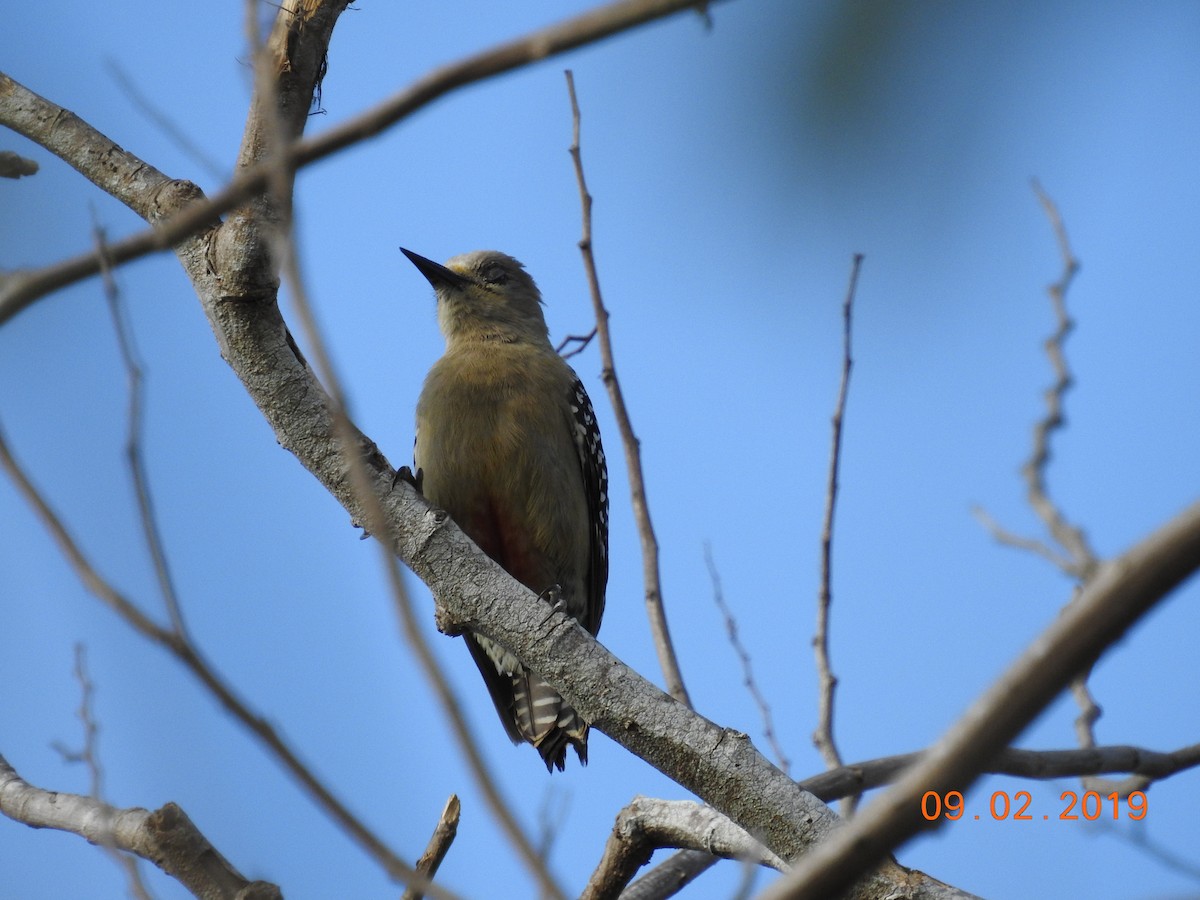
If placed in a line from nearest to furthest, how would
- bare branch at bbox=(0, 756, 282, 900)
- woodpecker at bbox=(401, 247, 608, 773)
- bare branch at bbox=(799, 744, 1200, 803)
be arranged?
bare branch at bbox=(0, 756, 282, 900) → bare branch at bbox=(799, 744, 1200, 803) → woodpecker at bbox=(401, 247, 608, 773)

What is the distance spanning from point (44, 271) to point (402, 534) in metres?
2.32

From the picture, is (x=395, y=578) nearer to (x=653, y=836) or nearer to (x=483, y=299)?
(x=653, y=836)

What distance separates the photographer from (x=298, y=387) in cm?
408

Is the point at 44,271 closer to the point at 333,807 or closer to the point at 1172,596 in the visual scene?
the point at 333,807

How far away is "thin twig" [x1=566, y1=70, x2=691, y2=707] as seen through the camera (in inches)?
211

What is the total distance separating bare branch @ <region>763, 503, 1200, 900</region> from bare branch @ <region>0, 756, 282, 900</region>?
193 centimetres

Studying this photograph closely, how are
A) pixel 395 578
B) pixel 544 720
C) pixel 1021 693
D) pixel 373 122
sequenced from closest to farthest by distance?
1. pixel 1021 693
2. pixel 395 578
3. pixel 373 122
4. pixel 544 720

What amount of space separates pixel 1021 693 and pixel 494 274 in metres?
Result: 6.84

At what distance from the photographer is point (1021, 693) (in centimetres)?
122

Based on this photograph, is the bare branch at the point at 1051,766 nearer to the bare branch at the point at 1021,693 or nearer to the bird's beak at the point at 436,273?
the bare branch at the point at 1021,693

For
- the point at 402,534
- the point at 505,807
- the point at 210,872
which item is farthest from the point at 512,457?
the point at 505,807

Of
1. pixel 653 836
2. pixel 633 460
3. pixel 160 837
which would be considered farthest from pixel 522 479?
pixel 160 837

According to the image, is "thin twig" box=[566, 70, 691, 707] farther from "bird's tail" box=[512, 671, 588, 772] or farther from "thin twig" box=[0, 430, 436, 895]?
"thin twig" box=[0, 430, 436, 895]

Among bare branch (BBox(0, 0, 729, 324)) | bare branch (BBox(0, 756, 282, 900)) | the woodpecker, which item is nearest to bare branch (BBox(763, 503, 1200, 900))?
bare branch (BBox(0, 0, 729, 324))
